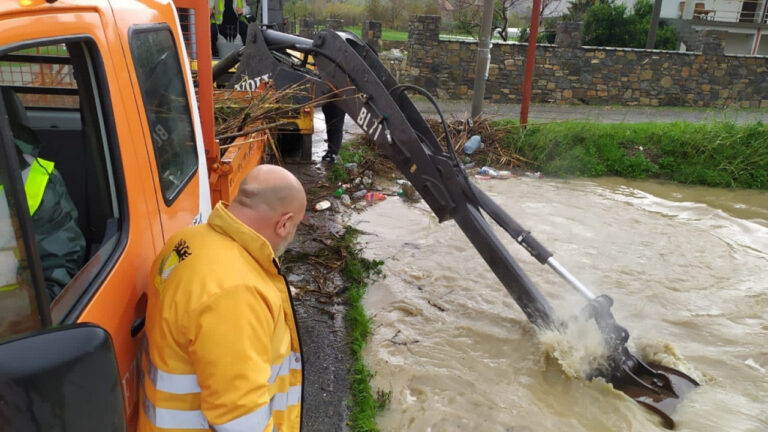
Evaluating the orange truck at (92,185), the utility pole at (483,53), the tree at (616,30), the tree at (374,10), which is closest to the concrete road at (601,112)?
the utility pole at (483,53)

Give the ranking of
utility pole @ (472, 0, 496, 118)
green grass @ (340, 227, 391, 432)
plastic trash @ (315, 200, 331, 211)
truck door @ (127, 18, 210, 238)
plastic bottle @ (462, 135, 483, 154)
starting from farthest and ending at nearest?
utility pole @ (472, 0, 496, 118), plastic bottle @ (462, 135, 483, 154), plastic trash @ (315, 200, 331, 211), green grass @ (340, 227, 391, 432), truck door @ (127, 18, 210, 238)

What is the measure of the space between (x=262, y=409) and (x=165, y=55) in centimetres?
152

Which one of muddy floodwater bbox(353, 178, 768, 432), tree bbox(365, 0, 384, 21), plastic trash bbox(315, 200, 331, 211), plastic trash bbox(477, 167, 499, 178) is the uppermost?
tree bbox(365, 0, 384, 21)

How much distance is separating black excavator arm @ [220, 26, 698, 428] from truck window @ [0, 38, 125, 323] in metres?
2.26

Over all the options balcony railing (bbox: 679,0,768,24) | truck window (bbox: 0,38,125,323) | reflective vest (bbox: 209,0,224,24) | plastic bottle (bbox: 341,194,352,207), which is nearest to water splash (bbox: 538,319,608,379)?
truck window (bbox: 0,38,125,323)

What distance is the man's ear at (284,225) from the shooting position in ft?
5.97

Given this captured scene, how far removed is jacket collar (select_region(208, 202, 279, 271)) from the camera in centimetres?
171

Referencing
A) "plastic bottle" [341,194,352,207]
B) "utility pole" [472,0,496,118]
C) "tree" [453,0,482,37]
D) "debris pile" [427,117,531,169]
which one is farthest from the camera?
"tree" [453,0,482,37]

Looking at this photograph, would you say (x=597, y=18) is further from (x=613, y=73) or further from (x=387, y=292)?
(x=387, y=292)

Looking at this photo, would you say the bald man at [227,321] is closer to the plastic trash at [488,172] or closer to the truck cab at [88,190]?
the truck cab at [88,190]

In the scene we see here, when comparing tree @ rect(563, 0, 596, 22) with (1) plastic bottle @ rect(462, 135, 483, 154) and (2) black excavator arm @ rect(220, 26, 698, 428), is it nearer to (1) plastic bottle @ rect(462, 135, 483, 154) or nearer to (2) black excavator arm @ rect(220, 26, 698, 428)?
(1) plastic bottle @ rect(462, 135, 483, 154)

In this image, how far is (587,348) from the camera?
3.84m

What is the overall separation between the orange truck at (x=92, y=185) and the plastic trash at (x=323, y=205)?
4.09 metres

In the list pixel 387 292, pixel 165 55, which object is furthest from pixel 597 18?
pixel 165 55
